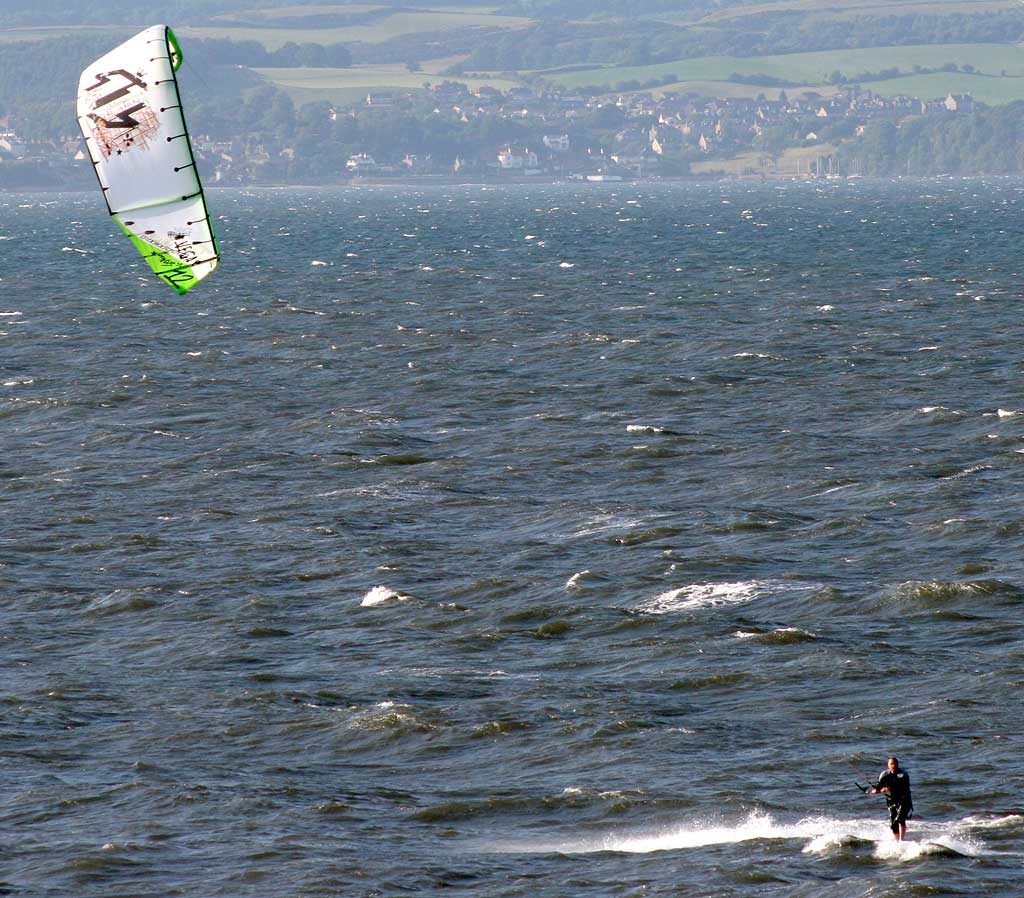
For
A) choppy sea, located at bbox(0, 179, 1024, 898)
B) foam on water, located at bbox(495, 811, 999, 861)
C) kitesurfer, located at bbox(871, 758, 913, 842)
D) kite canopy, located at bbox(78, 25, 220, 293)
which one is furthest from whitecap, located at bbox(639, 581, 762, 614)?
kite canopy, located at bbox(78, 25, 220, 293)

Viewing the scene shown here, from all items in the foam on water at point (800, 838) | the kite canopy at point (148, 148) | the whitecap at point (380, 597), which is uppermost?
the kite canopy at point (148, 148)

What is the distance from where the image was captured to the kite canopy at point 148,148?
29828mm

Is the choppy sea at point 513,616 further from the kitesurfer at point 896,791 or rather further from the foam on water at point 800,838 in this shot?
the kitesurfer at point 896,791

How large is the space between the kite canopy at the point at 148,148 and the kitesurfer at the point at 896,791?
1374 cm

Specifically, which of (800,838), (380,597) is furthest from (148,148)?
(380,597)

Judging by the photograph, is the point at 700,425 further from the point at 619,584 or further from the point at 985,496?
the point at 619,584

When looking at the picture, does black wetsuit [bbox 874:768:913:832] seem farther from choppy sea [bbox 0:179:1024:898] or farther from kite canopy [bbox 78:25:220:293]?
kite canopy [bbox 78:25:220:293]

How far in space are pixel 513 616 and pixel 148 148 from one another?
17.1 metres

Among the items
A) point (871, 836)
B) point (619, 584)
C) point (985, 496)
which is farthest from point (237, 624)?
point (985, 496)

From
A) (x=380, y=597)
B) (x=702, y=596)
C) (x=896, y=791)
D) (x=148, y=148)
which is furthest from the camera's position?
(x=380, y=597)

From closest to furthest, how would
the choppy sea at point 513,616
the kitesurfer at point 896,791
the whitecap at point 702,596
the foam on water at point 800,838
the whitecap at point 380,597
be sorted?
the kitesurfer at point 896,791
the foam on water at point 800,838
the choppy sea at point 513,616
the whitecap at point 702,596
the whitecap at point 380,597

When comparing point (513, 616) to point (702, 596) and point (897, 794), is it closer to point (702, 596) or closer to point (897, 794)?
point (702, 596)

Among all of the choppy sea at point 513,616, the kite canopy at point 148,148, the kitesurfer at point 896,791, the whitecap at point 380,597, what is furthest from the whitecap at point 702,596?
the kite canopy at point 148,148

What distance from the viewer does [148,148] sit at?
3030cm
